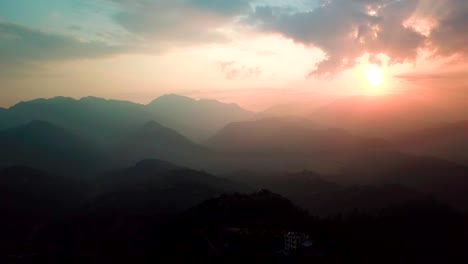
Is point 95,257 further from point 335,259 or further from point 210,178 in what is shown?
point 210,178

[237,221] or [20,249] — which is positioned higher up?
[237,221]

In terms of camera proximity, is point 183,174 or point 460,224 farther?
point 183,174

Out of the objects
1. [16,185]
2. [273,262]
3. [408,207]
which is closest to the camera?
[273,262]

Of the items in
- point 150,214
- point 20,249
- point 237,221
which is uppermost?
point 237,221

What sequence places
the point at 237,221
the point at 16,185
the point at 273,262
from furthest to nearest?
the point at 16,185 < the point at 237,221 < the point at 273,262

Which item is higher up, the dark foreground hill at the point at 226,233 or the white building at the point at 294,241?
the white building at the point at 294,241

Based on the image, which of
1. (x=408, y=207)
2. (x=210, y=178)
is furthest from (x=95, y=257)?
(x=210, y=178)

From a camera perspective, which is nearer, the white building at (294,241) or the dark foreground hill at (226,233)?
the white building at (294,241)

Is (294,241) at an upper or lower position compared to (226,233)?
upper

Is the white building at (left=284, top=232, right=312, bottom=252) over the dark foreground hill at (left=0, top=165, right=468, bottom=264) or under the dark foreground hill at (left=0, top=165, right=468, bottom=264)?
over

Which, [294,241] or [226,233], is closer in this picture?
[294,241]

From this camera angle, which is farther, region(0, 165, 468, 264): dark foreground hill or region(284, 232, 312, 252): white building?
region(0, 165, 468, 264): dark foreground hill
